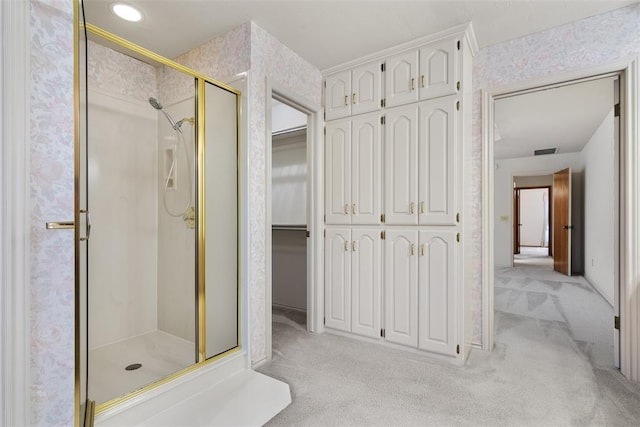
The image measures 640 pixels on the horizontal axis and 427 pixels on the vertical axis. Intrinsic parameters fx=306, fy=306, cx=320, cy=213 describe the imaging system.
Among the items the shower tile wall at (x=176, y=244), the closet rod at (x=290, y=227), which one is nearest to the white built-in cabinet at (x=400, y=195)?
the closet rod at (x=290, y=227)

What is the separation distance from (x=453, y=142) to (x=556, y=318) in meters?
2.44

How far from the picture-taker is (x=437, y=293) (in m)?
2.30

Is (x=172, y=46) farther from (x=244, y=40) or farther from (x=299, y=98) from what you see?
(x=299, y=98)

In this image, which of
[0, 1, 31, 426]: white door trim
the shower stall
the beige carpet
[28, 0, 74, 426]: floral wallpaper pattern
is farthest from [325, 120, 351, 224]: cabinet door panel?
[0, 1, 31, 426]: white door trim

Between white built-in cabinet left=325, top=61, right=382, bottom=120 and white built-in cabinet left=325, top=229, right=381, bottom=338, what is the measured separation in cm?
107

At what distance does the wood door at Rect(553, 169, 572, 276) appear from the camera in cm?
583

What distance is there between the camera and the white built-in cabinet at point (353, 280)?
102 inches

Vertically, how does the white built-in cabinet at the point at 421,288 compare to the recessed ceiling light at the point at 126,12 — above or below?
below

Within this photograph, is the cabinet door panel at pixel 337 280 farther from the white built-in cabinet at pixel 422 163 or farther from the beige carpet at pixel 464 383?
the white built-in cabinet at pixel 422 163

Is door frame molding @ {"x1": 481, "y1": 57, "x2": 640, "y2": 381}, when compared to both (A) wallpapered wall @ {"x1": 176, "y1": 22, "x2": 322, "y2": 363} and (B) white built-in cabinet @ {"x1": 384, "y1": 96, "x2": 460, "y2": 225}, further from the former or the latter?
(A) wallpapered wall @ {"x1": 176, "y1": 22, "x2": 322, "y2": 363}

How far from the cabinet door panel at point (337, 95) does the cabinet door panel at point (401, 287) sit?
1170 mm

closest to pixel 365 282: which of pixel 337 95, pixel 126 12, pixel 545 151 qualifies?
pixel 337 95

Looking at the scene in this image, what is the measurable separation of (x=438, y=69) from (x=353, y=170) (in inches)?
39.6

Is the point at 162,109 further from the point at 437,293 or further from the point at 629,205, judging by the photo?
the point at 629,205
